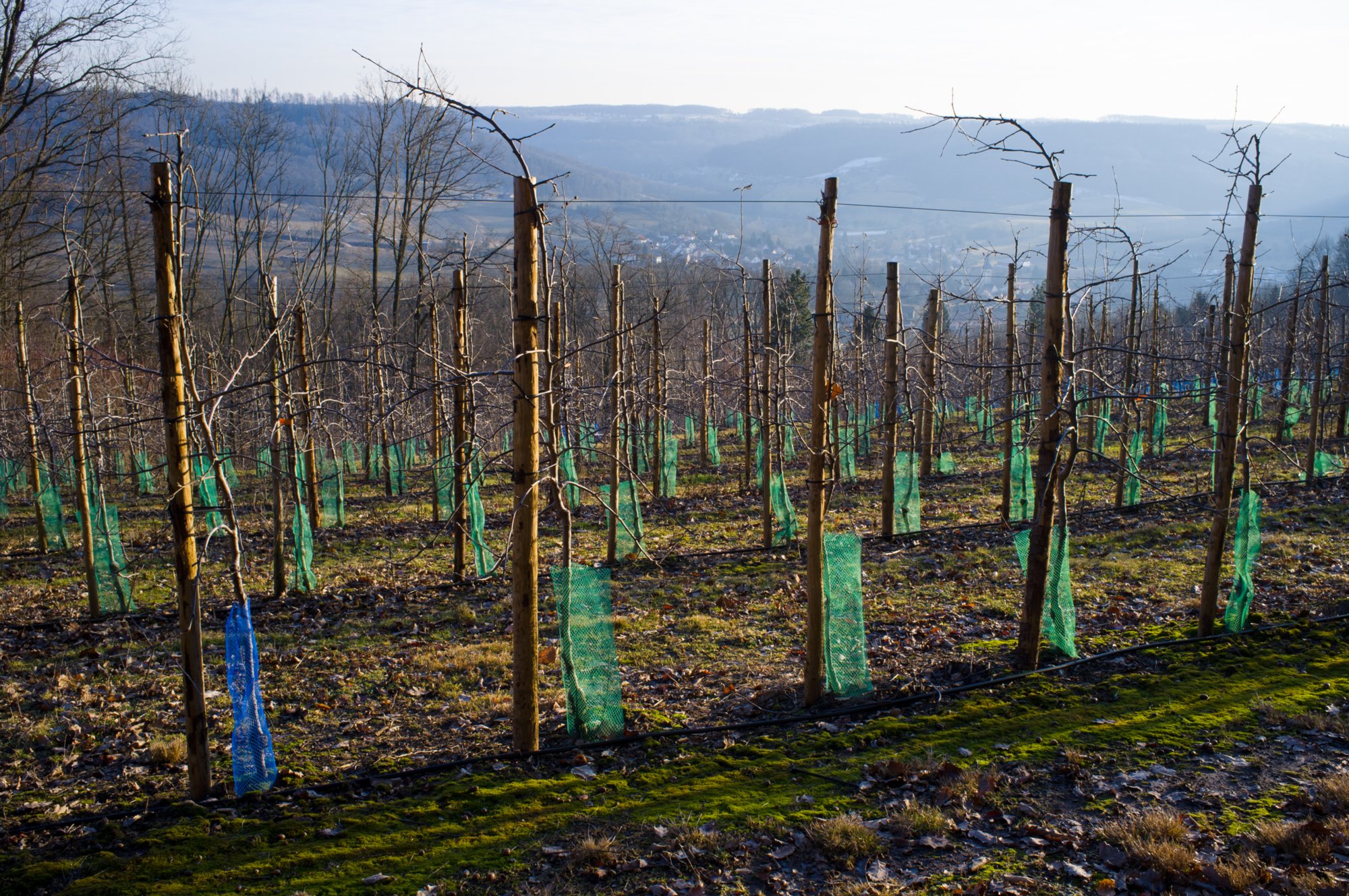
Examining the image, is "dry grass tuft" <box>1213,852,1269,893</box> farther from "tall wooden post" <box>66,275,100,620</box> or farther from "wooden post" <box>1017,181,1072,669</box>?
"tall wooden post" <box>66,275,100,620</box>

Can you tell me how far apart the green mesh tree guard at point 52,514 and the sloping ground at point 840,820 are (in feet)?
35.0

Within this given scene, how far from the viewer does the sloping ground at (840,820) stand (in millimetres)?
4062

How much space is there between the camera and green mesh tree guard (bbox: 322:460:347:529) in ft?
47.6

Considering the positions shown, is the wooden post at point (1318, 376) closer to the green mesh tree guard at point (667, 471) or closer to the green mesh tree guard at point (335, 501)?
the green mesh tree guard at point (667, 471)

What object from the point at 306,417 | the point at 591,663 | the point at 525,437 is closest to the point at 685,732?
the point at 591,663

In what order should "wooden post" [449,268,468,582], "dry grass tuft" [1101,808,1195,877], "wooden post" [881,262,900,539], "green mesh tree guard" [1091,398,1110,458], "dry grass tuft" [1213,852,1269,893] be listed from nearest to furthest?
"dry grass tuft" [1213,852,1269,893] < "dry grass tuft" [1101,808,1195,877] < "wooden post" [449,268,468,582] < "wooden post" [881,262,900,539] < "green mesh tree guard" [1091,398,1110,458]

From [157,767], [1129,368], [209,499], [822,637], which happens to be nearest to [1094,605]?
[822,637]

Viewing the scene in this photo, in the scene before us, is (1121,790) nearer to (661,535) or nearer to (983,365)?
(983,365)

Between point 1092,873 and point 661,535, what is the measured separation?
385 inches

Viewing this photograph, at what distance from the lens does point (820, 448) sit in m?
5.96

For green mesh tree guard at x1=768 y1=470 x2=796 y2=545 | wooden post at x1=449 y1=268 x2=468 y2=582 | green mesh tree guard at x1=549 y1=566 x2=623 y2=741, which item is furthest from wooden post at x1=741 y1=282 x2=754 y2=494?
green mesh tree guard at x1=549 y1=566 x2=623 y2=741

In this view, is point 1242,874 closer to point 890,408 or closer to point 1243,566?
point 1243,566

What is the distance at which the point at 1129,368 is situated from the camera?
12992 mm

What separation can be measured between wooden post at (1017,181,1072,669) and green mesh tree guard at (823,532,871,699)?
1475 mm
